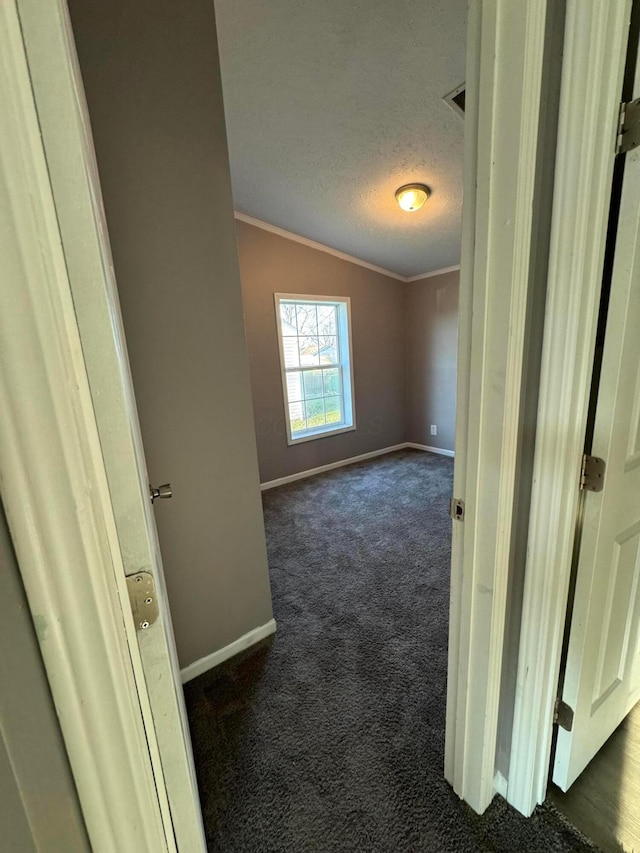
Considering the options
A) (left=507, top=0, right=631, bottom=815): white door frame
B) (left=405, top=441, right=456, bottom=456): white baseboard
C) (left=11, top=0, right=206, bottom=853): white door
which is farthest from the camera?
(left=405, top=441, right=456, bottom=456): white baseboard

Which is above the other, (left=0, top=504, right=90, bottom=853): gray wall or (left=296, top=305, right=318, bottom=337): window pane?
(left=296, top=305, right=318, bottom=337): window pane

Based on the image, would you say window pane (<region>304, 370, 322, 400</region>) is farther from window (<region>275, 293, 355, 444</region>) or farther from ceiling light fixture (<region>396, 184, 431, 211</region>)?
ceiling light fixture (<region>396, 184, 431, 211</region>)

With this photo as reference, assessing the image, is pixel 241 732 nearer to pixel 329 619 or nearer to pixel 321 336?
pixel 329 619

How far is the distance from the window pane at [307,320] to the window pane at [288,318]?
2.7 inches

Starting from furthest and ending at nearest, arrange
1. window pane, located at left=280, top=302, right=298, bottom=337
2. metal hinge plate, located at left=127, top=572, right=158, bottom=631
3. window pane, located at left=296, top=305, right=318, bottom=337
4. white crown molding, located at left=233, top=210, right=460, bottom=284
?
window pane, located at left=296, top=305, right=318, bottom=337
window pane, located at left=280, top=302, right=298, bottom=337
white crown molding, located at left=233, top=210, right=460, bottom=284
metal hinge plate, located at left=127, top=572, right=158, bottom=631

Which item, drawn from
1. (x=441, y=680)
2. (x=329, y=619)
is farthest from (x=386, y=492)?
(x=441, y=680)

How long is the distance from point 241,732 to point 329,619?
2.12 feet

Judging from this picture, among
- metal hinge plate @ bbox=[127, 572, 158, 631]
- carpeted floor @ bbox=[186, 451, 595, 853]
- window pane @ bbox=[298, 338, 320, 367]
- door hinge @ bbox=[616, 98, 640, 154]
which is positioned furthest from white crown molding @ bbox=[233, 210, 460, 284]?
metal hinge plate @ bbox=[127, 572, 158, 631]

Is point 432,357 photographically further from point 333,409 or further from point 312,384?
point 312,384

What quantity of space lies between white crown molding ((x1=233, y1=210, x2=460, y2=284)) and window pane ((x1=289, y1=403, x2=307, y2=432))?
1.68m

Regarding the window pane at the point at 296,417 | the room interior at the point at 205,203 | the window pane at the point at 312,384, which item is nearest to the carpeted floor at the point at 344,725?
the room interior at the point at 205,203

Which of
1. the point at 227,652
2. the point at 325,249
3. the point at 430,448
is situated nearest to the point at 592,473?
the point at 227,652

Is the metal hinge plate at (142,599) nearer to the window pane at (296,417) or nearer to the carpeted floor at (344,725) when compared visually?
the carpeted floor at (344,725)

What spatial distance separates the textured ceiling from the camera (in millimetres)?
1421
